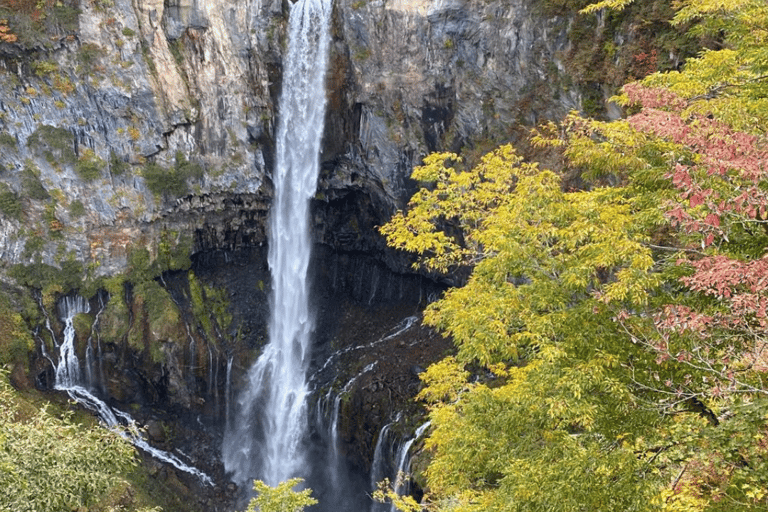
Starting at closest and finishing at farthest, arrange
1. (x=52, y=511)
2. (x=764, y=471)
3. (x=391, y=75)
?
(x=764, y=471) → (x=52, y=511) → (x=391, y=75)

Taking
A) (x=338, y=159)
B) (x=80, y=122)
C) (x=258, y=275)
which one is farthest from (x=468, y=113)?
(x=80, y=122)

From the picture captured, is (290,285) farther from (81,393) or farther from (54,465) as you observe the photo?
(54,465)

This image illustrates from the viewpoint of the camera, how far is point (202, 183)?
24.2 metres

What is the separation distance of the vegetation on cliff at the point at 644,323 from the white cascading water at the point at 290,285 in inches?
622

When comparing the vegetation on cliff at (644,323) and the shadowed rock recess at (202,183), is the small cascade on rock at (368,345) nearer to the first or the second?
the shadowed rock recess at (202,183)

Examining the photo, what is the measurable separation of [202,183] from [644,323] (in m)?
21.5

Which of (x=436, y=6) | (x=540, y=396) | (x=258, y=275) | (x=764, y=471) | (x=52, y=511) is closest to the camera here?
(x=764, y=471)

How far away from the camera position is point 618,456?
5195 mm

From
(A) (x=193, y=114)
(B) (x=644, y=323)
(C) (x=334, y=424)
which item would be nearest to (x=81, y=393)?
(C) (x=334, y=424)

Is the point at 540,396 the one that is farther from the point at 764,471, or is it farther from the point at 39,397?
the point at 39,397

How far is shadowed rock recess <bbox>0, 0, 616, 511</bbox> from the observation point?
21.2 meters

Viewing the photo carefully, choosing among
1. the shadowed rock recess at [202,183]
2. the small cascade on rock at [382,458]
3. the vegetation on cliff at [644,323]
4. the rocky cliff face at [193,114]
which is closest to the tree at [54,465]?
the vegetation on cliff at [644,323]

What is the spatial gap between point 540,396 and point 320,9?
20.3 m

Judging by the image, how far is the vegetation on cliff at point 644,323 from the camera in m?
4.54
